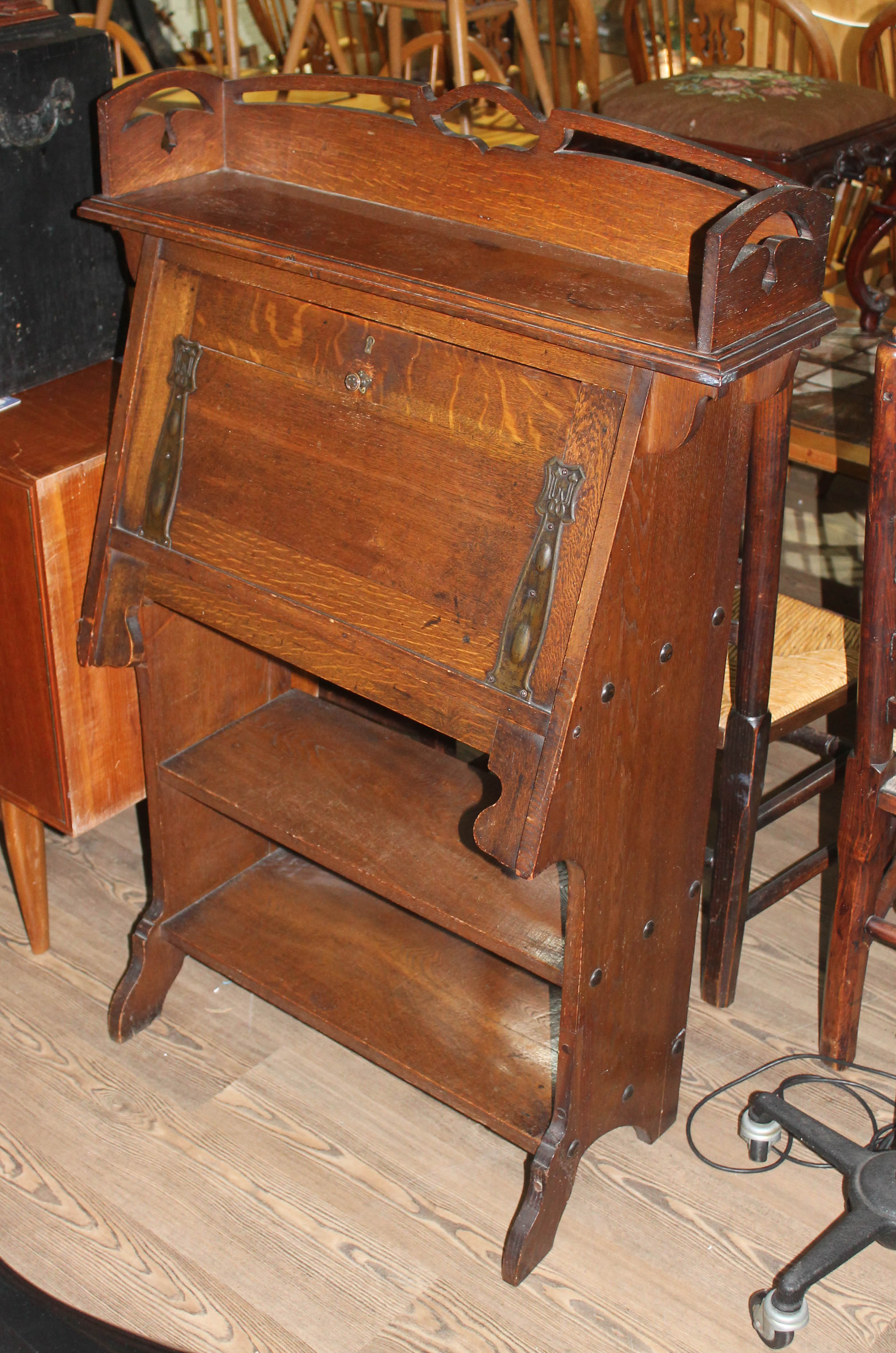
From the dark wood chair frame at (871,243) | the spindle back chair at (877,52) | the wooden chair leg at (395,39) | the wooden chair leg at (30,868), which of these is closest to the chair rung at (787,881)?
the dark wood chair frame at (871,243)

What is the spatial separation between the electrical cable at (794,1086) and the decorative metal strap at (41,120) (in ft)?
5.17

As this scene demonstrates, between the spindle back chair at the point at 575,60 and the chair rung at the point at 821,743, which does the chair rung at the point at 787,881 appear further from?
the spindle back chair at the point at 575,60

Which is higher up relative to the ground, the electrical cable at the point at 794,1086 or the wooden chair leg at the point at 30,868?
the wooden chair leg at the point at 30,868

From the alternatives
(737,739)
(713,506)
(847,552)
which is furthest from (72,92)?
(847,552)

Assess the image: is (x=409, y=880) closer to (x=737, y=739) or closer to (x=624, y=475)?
(x=737, y=739)

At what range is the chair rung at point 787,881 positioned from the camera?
6.66ft

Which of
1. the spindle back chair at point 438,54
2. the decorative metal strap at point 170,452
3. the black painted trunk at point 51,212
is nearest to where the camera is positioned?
the decorative metal strap at point 170,452

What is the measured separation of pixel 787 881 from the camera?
2070 mm

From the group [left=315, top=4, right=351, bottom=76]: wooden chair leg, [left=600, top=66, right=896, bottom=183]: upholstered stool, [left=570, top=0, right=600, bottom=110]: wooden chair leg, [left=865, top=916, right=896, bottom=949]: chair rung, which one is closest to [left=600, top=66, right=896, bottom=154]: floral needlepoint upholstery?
[left=600, top=66, right=896, bottom=183]: upholstered stool

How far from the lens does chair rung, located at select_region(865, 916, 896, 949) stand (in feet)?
5.79

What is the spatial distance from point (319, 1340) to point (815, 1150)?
64 cm

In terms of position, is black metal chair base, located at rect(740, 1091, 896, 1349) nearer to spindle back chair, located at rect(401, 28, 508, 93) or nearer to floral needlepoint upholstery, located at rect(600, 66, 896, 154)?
floral needlepoint upholstery, located at rect(600, 66, 896, 154)

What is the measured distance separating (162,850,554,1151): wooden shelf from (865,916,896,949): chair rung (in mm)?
432

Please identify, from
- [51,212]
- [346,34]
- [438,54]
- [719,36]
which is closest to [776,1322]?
[51,212]
